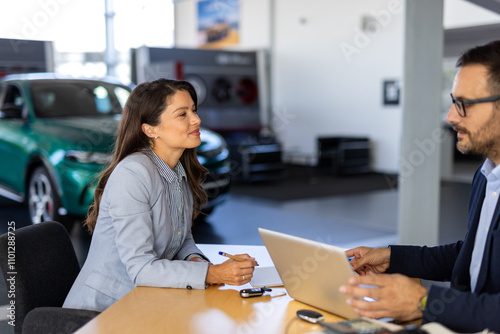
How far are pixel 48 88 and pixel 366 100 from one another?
24.0 feet

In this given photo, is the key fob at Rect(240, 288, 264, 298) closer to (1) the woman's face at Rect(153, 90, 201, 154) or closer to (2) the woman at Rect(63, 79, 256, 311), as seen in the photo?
(2) the woman at Rect(63, 79, 256, 311)

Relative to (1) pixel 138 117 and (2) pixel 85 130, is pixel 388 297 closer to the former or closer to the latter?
(1) pixel 138 117

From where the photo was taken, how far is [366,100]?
11352mm

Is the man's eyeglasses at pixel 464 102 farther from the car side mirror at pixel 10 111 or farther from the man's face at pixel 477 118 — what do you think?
the car side mirror at pixel 10 111

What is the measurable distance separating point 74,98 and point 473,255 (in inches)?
178

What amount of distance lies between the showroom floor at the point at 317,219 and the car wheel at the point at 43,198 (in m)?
0.34

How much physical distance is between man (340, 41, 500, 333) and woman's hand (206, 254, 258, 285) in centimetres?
42

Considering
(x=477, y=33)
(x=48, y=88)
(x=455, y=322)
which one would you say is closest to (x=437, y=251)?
(x=455, y=322)

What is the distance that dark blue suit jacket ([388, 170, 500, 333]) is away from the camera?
140 cm

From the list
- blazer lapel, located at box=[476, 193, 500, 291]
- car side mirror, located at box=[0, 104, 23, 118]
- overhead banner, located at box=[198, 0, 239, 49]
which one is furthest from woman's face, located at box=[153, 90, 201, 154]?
overhead banner, located at box=[198, 0, 239, 49]

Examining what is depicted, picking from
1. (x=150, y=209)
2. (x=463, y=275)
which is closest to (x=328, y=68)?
(x=150, y=209)
